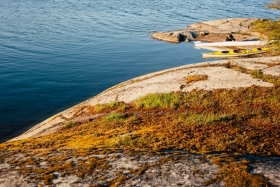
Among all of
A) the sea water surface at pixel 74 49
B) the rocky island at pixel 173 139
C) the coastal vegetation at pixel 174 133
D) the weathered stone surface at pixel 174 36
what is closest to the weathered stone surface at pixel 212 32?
the weathered stone surface at pixel 174 36

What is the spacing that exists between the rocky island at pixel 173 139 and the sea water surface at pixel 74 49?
11901 millimetres

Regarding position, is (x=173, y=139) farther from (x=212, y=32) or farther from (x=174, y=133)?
(x=212, y=32)

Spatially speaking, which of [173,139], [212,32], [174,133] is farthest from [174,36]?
[173,139]

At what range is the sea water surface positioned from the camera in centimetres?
3375

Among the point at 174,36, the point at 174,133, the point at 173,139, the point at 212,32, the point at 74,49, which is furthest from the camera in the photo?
the point at 212,32

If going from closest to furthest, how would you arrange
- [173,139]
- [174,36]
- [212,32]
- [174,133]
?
1. [173,139]
2. [174,133]
3. [174,36]
4. [212,32]

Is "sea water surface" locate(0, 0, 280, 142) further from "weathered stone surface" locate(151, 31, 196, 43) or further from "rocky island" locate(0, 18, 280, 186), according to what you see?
"rocky island" locate(0, 18, 280, 186)

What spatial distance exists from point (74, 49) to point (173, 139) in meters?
45.1

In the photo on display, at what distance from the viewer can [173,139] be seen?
11.7 meters

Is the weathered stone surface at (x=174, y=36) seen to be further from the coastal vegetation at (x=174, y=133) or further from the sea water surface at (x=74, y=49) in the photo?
the coastal vegetation at (x=174, y=133)

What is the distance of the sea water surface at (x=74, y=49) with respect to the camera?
3375 centimetres

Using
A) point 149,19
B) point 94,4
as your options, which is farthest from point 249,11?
point 94,4

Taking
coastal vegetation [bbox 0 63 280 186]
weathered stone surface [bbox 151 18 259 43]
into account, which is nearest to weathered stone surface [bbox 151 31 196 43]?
weathered stone surface [bbox 151 18 259 43]

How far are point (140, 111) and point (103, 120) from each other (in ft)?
9.29
